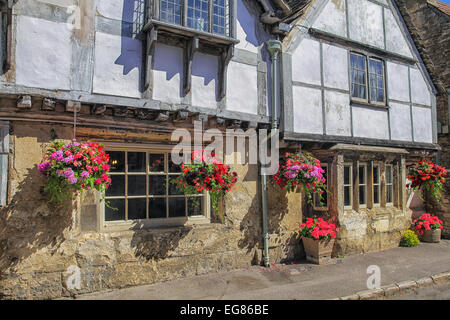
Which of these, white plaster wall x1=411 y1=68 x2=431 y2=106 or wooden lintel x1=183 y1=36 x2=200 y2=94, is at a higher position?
white plaster wall x1=411 y1=68 x2=431 y2=106

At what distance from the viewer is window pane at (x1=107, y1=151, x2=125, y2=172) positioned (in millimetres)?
5941

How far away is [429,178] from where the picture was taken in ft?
30.6

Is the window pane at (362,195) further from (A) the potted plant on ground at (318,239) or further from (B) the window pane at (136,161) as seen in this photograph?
(B) the window pane at (136,161)

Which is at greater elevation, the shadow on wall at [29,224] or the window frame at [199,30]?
the window frame at [199,30]

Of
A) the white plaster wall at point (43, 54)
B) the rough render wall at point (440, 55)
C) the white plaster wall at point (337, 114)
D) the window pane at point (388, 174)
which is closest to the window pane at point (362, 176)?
the window pane at point (388, 174)

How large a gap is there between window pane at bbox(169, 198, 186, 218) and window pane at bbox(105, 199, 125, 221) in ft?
3.00

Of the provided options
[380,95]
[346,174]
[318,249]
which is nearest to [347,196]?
[346,174]

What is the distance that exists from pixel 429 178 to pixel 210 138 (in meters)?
6.59

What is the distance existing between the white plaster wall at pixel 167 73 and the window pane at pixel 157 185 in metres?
1.47

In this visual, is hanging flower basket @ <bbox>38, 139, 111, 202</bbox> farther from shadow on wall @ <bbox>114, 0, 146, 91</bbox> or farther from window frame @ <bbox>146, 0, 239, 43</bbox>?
window frame @ <bbox>146, 0, 239, 43</bbox>

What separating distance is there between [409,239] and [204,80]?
6915 millimetres

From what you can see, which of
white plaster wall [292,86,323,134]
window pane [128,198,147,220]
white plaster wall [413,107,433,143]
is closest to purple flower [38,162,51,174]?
window pane [128,198,147,220]

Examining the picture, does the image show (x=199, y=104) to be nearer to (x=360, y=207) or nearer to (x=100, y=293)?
(x=100, y=293)
